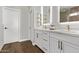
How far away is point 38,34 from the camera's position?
207 cm

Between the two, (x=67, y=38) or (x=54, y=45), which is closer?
(x=67, y=38)

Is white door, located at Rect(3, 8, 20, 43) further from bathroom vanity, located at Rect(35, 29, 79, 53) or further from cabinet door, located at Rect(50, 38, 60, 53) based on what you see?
cabinet door, located at Rect(50, 38, 60, 53)

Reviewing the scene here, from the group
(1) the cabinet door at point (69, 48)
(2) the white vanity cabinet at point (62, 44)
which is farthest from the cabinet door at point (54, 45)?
(1) the cabinet door at point (69, 48)

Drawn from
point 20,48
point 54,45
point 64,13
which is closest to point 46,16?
point 64,13

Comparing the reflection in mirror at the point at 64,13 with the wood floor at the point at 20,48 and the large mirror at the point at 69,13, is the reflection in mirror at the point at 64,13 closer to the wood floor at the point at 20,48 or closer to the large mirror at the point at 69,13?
the large mirror at the point at 69,13

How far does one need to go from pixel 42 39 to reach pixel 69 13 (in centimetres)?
62

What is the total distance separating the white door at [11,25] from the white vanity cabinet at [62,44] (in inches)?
24.0

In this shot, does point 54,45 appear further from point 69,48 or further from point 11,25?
point 11,25

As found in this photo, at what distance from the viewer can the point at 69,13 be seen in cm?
181

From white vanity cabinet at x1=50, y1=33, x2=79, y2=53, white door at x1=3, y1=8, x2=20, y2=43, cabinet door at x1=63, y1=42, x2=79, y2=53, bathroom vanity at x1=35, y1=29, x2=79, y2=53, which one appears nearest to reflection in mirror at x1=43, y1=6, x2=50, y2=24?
bathroom vanity at x1=35, y1=29, x2=79, y2=53

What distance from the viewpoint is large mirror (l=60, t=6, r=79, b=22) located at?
5.55 ft

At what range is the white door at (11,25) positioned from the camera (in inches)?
75.9
